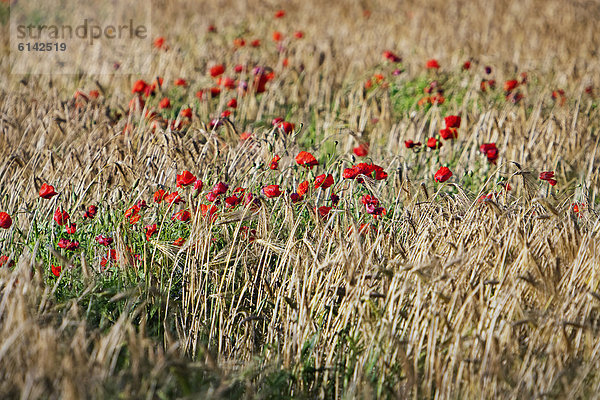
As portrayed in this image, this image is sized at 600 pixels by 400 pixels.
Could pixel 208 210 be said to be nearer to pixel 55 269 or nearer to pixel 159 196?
pixel 159 196

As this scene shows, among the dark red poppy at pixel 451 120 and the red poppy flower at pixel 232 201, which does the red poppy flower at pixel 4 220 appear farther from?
the dark red poppy at pixel 451 120

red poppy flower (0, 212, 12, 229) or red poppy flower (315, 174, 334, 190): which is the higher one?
red poppy flower (315, 174, 334, 190)

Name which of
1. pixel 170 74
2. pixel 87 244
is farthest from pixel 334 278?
pixel 170 74

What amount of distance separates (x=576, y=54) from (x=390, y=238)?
445 cm

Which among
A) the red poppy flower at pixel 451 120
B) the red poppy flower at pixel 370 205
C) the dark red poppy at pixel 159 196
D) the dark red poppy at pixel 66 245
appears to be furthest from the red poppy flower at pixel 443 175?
the dark red poppy at pixel 66 245

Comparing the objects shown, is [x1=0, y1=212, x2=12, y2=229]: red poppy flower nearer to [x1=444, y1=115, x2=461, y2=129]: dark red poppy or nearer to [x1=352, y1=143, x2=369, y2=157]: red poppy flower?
[x1=352, y1=143, x2=369, y2=157]: red poppy flower

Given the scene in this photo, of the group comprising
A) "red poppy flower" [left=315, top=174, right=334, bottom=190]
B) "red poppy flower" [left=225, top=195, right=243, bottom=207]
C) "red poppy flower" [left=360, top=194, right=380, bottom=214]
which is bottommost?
"red poppy flower" [left=225, top=195, right=243, bottom=207]

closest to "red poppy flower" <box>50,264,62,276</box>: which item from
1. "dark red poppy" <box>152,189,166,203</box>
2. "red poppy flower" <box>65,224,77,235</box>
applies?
"red poppy flower" <box>65,224,77,235</box>

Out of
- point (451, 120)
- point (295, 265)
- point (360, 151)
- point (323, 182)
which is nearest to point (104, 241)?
point (295, 265)

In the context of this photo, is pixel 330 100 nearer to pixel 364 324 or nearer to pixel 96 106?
pixel 96 106

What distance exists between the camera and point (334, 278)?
239 cm

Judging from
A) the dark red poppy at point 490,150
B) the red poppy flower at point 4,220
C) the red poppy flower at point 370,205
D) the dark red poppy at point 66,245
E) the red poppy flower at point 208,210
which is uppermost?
the dark red poppy at point 490,150

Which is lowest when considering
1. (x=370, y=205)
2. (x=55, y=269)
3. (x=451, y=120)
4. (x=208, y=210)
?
(x=55, y=269)

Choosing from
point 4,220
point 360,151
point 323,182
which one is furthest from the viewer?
point 360,151
